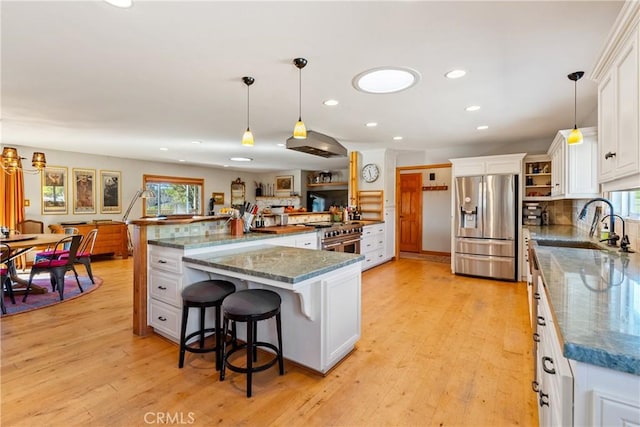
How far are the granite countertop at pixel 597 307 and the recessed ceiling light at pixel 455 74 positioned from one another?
155cm

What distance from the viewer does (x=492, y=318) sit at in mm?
3207

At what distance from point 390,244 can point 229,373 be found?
15.6 feet

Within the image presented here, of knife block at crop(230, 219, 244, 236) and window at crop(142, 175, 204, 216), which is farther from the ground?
window at crop(142, 175, 204, 216)

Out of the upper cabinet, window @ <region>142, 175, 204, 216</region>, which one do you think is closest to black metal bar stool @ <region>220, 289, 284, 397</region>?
the upper cabinet

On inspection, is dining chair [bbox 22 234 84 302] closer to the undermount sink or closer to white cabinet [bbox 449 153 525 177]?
the undermount sink

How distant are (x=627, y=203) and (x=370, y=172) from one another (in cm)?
395

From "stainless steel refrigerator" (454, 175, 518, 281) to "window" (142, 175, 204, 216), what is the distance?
6924 millimetres

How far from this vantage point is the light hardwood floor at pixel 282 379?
1739 mm

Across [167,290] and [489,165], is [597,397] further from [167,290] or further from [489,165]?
[489,165]

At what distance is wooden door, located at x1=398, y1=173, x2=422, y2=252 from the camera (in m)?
7.43

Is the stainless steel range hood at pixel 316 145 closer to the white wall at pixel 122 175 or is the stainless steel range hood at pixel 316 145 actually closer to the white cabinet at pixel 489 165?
the white cabinet at pixel 489 165

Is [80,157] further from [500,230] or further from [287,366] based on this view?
[500,230]

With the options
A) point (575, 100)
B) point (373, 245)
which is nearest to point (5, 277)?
point (373, 245)

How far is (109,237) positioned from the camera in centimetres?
639
